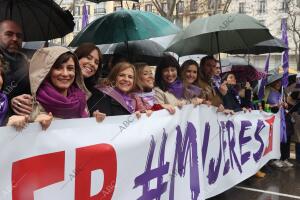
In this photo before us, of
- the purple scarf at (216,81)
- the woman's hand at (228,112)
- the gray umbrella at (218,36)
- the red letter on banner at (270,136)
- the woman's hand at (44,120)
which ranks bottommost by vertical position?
the red letter on banner at (270,136)

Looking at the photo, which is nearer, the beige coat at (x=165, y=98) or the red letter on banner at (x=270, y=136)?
the beige coat at (x=165, y=98)

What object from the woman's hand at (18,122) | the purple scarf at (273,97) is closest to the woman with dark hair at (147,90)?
the woman's hand at (18,122)

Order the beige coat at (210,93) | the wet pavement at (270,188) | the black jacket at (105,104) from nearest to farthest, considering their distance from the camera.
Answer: the black jacket at (105,104) → the beige coat at (210,93) → the wet pavement at (270,188)

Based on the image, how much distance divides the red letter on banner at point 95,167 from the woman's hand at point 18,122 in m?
0.50

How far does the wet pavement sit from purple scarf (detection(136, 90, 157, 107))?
5.87 feet

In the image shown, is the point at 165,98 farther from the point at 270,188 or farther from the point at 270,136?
the point at 270,136

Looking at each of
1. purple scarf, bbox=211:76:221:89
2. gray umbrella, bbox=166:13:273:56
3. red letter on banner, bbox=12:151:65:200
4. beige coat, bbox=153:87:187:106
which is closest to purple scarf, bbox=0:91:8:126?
red letter on banner, bbox=12:151:65:200

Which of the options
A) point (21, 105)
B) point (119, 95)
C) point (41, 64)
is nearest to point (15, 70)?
point (41, 64)

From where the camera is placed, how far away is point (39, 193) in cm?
250

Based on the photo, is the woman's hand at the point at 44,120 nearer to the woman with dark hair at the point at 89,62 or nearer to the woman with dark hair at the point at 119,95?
the woman with dark hair at the point at 119,95

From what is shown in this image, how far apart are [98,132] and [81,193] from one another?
0.46m

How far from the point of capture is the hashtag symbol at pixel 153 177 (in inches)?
135

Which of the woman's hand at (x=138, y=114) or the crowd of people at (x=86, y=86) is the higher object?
the crowd of people at (x=86, y=86)

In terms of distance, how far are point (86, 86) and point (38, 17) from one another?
1.62 metres
